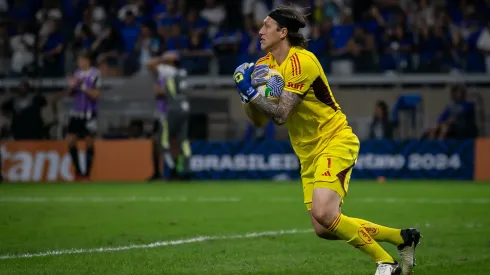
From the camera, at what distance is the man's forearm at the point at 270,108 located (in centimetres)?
679

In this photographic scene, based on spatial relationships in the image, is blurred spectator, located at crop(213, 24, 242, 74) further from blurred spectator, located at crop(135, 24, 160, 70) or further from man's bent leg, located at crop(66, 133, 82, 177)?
man's bent leg, located at crop(66, 133, 82, 177)

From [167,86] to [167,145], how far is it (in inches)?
51.7

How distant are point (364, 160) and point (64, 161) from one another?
696 cm

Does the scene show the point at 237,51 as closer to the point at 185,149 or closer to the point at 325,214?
the point at 185,149

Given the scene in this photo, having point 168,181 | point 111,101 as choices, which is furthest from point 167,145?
point 111,101

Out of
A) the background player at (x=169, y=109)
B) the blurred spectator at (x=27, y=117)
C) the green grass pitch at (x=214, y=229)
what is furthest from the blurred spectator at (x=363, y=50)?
the blurred spectator at (x=27, y=117)

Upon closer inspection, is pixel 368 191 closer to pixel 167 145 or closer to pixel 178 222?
pixel 167 145

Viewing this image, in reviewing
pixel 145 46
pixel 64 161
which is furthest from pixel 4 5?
pixel 64 161

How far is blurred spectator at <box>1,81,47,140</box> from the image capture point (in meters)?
21.9

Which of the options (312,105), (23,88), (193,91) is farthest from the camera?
(193,91)

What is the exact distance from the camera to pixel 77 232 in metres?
10.4

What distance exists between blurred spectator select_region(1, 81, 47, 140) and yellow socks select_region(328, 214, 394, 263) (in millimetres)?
16058

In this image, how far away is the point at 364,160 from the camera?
69.1 ft

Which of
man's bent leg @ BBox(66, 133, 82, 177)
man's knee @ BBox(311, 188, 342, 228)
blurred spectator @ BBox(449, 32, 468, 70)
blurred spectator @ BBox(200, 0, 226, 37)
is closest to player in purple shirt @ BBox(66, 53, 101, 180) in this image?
man's bent leg @ BBox(66, 133, 82, 177)
